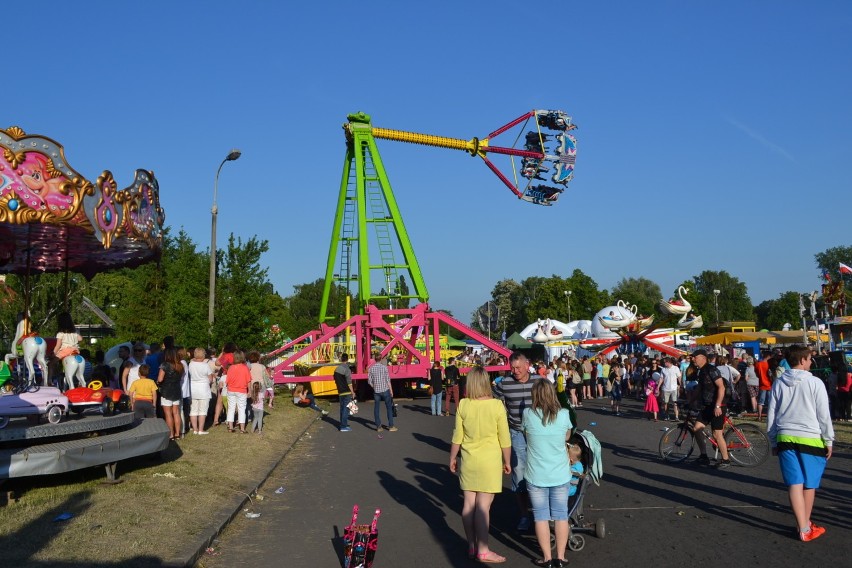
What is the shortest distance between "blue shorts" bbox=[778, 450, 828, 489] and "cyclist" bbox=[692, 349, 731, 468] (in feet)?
12.4

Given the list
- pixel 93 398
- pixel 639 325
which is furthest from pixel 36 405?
pixel 639 325

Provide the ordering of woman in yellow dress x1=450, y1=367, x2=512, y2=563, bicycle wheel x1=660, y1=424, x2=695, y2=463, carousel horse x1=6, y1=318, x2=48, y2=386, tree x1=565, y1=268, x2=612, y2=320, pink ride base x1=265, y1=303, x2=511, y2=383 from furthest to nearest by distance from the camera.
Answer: tree x1=565, y1=268, x2=612, y2=320 < pink ride base x1=265, y1=303, x2=511, y2=383 < bicycle wheel x1=660, y1=424, x2=695, y2=463 < carousel horse x1=6, y1=318, x2=48, y2=386 < woman in yellow dress x1=450, y1=367, x2=512, y2=563

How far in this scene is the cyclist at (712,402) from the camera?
1080 cm

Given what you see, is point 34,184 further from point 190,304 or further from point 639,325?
point 639,325

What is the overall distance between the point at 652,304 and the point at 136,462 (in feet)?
310

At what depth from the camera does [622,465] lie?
11.6 m

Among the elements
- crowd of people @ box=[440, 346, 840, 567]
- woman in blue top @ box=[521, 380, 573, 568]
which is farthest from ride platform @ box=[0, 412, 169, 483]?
woman in blue top @ box=[521, 380, 573, 568]

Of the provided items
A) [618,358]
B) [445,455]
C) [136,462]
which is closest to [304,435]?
[445,455]

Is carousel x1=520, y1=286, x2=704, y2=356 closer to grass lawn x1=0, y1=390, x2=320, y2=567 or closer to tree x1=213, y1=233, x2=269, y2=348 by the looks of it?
tree x1=213, y1=233, x2=269, y2=348

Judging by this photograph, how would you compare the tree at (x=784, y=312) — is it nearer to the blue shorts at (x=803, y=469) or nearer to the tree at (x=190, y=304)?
the tree at (x=190, y=304)

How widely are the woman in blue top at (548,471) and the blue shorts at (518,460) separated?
1.14 m

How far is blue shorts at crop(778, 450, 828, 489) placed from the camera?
6934 mm

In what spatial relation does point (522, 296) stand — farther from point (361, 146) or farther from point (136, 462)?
point (136, 462)

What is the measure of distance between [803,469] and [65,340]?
1086 cm
